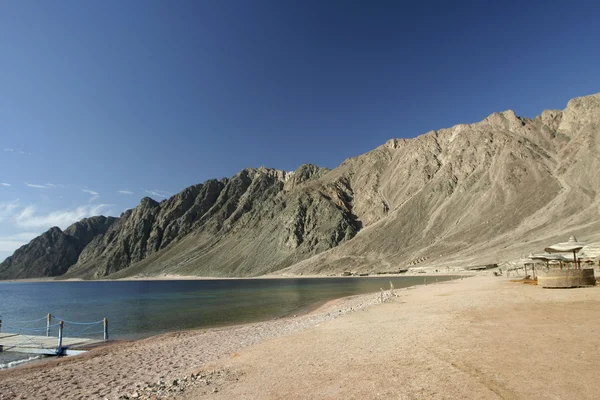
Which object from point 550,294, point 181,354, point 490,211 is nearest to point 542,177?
point 490,211

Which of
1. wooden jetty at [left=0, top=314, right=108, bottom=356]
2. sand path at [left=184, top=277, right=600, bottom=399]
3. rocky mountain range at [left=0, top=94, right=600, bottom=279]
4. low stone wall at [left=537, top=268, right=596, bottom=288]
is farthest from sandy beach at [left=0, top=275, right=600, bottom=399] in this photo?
rocky mountain range at [left=0, top=94, right=600, bottom=279]

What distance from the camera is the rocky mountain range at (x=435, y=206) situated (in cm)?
8388

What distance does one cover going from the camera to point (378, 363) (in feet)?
33.3

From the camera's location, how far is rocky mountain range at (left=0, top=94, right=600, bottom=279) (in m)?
83.9

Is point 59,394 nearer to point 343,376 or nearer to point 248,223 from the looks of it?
point 343,376

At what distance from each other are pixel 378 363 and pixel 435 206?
107314 mm

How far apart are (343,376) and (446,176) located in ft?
387

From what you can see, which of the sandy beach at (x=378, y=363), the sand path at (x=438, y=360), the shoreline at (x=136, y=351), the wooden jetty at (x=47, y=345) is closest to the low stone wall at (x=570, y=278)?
the sandy beach at (x=378, y=363)

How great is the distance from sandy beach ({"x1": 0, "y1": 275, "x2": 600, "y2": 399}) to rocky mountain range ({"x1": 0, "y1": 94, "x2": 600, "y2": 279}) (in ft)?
203

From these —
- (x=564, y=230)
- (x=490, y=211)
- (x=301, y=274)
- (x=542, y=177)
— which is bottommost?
(x=301, y=274)

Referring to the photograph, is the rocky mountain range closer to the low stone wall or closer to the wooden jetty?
the low stone wall

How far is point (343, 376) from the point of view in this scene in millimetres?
9344

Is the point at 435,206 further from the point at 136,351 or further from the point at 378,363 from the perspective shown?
the point at 378,363

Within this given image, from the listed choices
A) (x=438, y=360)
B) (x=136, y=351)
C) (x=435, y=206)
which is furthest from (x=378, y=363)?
(x=435, y=206)
